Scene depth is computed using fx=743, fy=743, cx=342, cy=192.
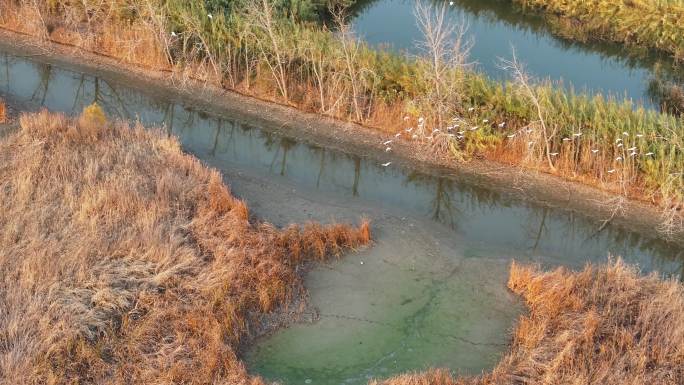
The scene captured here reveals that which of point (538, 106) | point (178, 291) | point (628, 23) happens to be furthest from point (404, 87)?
point (628, 23)

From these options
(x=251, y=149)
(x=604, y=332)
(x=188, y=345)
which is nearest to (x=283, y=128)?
(x=251, y=149)

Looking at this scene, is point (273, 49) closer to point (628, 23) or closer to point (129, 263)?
point (129, 263)

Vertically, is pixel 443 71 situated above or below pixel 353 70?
above

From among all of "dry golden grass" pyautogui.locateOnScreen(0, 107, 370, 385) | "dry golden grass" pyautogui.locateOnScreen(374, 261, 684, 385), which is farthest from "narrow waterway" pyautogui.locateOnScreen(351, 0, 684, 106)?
"dry golden grass" pyautogui.locateOnScreen(374, 261, 684, 385)

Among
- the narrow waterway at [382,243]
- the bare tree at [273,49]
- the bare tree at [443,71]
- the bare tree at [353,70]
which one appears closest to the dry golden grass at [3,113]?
the narrow waterway at [382,243]

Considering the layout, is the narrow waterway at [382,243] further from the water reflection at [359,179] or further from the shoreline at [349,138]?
the shoreline at [349,138]

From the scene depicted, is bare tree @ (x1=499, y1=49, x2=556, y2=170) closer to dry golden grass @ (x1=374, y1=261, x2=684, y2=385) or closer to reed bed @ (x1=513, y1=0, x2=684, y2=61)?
dry golden grass @ (x1=374, y1=261, x2=684, y2=385)

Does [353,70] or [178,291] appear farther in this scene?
[353,70]
